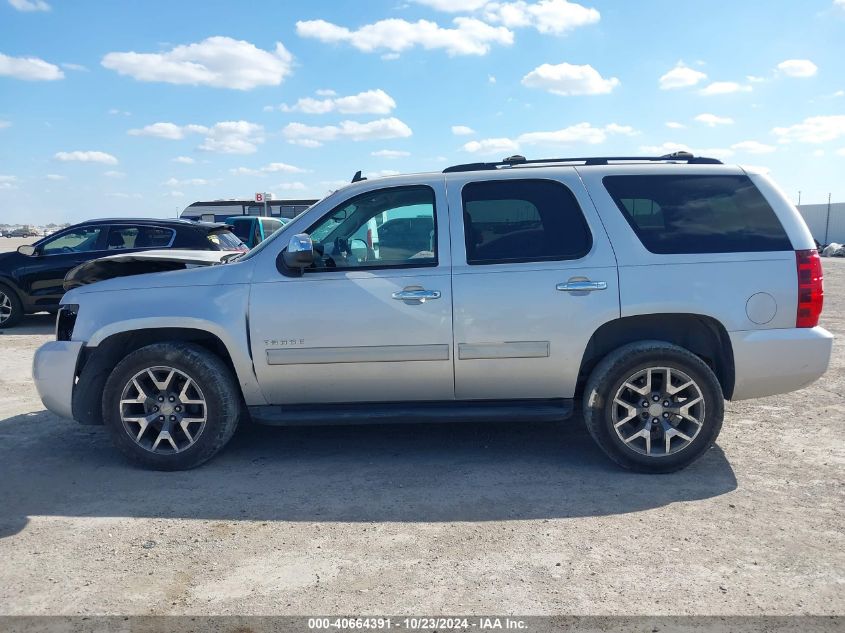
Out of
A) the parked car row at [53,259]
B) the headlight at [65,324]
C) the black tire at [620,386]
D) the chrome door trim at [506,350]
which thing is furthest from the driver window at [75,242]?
the black tire at [620,386]

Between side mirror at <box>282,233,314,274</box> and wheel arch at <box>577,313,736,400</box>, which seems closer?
side mirror at <box>282,233,314,274</box>

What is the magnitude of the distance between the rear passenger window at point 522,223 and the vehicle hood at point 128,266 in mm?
2076

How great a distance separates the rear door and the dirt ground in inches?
27.1

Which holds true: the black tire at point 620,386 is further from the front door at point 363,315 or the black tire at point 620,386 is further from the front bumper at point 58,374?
the front bumper at point 58,374

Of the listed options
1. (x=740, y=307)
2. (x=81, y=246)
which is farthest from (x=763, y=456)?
(x=81, y=246)

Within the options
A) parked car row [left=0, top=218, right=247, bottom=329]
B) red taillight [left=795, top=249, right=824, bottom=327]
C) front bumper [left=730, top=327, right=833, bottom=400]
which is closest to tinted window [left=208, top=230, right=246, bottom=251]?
parked car row [left=0, top=218, right=247, bottom=329]

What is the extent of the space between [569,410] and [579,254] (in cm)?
103

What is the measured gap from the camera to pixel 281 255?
4.62 metres

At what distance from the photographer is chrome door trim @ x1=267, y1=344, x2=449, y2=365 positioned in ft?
14.8

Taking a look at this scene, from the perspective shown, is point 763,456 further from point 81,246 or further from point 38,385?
point 81,246

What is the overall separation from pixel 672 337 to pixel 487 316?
131cm

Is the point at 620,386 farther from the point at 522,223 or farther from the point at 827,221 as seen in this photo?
the point at 827,221

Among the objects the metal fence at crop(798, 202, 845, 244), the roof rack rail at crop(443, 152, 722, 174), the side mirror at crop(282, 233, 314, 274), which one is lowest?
the metal fence at crop(798, 202, 845, 244)

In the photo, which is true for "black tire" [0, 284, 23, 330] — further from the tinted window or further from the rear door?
the rear door
